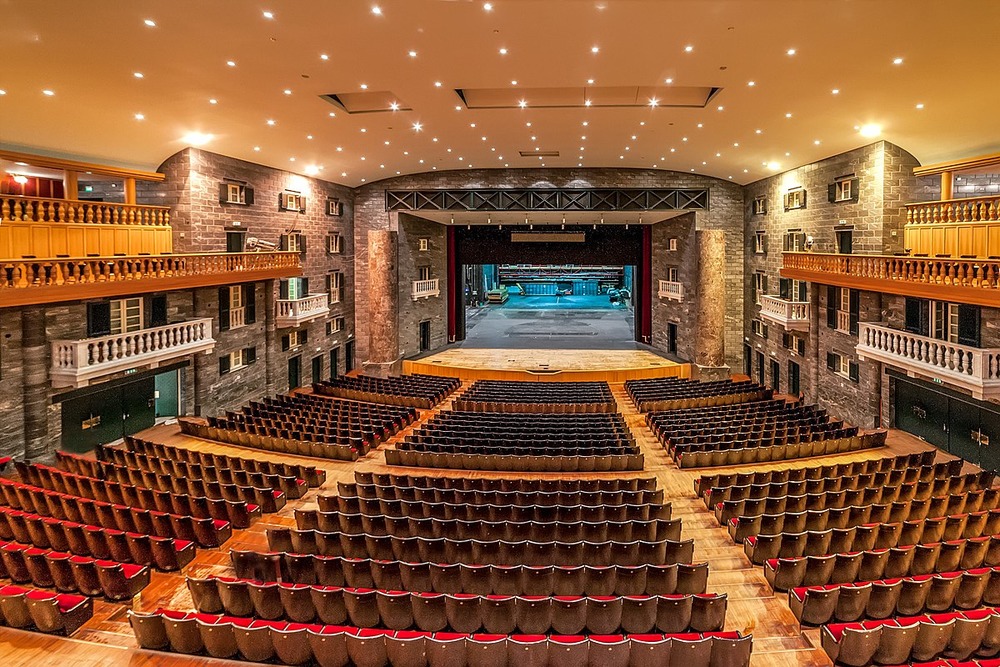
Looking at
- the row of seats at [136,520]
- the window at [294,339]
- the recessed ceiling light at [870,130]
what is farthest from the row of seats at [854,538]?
the window at [294,339]

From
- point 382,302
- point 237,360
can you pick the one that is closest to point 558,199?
point 382,302

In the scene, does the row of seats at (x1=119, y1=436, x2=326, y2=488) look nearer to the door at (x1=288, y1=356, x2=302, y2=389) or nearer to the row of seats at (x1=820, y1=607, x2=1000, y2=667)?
the row of seats at (x1=820, y1=607, x2=1000, y2=667)

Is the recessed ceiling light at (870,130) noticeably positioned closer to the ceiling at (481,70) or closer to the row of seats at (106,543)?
the ceiling at (481,70)

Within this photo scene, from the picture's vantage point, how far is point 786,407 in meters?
18.4

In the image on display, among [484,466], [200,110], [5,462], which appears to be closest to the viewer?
[5,462]

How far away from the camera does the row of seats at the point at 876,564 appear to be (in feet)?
25.8

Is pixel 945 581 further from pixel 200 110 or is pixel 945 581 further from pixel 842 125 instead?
pixel 200 110

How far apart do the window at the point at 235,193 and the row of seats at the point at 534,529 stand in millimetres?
14002

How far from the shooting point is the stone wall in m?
26.4

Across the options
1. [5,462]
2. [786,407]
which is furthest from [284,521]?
[786,407]

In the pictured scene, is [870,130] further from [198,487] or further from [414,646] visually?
[198,487]

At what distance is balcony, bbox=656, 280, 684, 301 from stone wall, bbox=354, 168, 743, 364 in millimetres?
2014

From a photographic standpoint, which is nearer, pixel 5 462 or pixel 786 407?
pixel 5 462

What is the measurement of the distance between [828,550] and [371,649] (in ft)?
20.3
